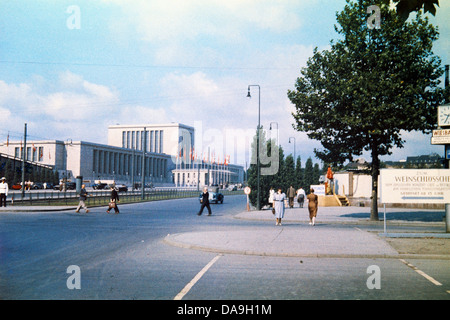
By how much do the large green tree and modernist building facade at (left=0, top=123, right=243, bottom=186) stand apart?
2238 inches

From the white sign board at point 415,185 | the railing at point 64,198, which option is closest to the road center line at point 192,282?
the white sign board at point 415,185

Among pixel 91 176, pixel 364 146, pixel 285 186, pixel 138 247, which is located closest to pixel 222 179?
pixel 91 176

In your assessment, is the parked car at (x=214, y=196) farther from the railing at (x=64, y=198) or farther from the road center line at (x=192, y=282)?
the road center line at (x=192, y=282)

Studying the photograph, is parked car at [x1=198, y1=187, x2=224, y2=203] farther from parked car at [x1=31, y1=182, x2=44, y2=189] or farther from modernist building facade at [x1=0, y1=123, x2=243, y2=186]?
parked car at [x1=31, y1=182, x2=44, y2=189]

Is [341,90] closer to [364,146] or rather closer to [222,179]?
[364,146]

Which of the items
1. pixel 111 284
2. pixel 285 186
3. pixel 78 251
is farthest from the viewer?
pixel 285 186

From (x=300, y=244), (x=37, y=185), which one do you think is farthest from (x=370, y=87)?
(x=37, y=185)

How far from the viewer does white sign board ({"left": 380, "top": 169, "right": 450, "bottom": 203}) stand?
1566 centimetres

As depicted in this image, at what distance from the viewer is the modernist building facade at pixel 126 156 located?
382 ft

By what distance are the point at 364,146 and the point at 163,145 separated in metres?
152

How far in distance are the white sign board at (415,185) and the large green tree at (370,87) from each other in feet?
15.2

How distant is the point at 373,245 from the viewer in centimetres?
1207

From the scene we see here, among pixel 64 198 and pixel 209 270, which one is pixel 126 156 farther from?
pixel 209 270

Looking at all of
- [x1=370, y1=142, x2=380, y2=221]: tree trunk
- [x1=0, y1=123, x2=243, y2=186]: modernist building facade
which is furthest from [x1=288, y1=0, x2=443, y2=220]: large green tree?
[x1=0, y1=123, x2=243, y2=186]: modernist building facade
